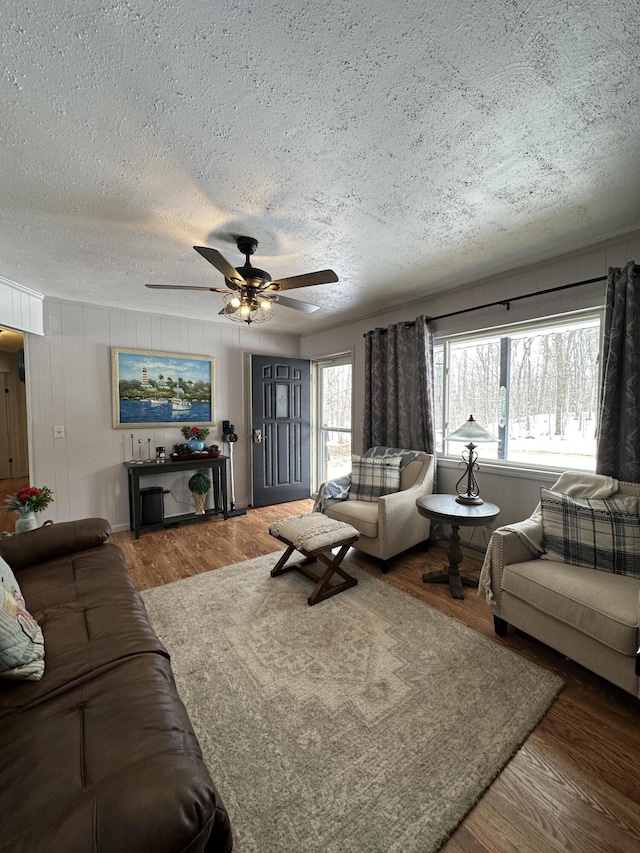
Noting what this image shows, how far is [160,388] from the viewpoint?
4.16 m

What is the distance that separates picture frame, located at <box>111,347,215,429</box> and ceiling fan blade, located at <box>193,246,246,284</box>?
2328 mm

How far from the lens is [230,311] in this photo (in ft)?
8.18

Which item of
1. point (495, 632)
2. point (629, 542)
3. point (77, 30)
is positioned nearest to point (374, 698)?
point (495, 632)

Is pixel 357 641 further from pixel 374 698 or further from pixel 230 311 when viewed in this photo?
pixel 230 311

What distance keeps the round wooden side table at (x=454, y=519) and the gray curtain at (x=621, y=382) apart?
82cm

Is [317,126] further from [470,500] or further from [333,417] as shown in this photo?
[333,417]

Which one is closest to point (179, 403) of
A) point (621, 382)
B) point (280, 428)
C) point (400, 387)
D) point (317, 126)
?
point (280, 428)

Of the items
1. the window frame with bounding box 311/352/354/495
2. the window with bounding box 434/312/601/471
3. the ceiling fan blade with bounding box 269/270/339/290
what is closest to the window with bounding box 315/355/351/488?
the window frame with bounding box 311/352/354/495

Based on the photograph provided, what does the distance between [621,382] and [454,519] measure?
144 centimetres

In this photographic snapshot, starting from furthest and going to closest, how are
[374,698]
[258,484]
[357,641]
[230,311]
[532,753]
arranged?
[258,484] < [230,311] < [357,641] < [374,698] < [532,753]

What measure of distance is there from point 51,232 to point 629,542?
12.8ft

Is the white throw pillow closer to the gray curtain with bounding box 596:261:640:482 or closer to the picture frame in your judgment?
the picture frame

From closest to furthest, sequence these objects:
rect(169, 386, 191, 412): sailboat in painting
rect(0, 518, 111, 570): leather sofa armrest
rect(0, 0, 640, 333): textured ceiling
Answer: rect(0, 0, 640, 333): textured ceiling → rect(0, 518, 111, 570): leather sofa armrest → rect(169, 386, 191, 412): sailboat in painting

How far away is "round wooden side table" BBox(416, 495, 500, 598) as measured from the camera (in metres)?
2.42
